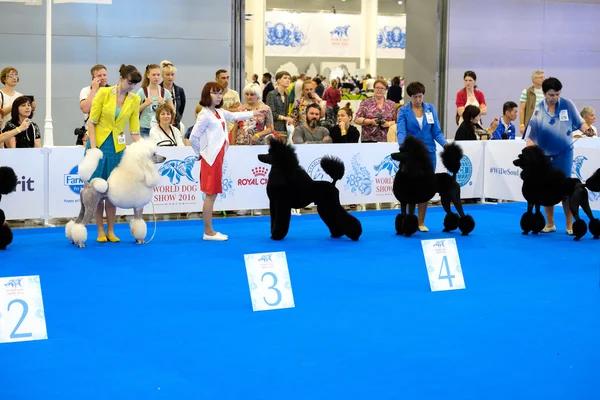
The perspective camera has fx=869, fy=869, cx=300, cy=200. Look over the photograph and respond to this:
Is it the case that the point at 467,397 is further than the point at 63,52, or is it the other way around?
the point at 63,52

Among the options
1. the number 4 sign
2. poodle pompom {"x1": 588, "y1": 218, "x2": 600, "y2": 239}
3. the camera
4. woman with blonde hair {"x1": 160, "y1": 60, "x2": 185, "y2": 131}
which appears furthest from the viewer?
woman with blonde hair {"x1": 160, "y1": 60, "x2": 185, "y2": 131}

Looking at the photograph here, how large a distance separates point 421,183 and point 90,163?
9.80 feet

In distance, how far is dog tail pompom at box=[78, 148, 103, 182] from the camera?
23.8 ft

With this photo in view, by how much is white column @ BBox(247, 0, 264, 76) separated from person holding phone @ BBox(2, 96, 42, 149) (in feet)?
55.3

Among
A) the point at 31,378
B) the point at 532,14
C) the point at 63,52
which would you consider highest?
the point at 532,14

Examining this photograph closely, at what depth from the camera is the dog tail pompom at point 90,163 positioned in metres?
7.25

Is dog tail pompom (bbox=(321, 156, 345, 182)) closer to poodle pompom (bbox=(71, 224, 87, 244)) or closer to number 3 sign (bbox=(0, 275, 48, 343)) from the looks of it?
poodle pompom (bbox=(71, 224, 87, 244))

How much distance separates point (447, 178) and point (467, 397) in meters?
4.94

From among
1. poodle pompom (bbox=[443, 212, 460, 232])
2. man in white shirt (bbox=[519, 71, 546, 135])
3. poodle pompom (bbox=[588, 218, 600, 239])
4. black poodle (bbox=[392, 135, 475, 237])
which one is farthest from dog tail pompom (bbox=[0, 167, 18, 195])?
man in white shirt (bbox=[519, 71, 546, 135])

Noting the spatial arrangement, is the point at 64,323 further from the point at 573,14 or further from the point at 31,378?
the point at 573,14

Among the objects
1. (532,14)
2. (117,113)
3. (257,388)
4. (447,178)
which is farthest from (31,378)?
(532,14)

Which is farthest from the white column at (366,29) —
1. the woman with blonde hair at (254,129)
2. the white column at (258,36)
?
the woman with blonde hair at (254,129)

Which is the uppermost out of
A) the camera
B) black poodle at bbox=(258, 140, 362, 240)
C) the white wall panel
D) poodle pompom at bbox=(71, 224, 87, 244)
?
the white wall panel

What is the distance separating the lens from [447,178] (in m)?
8.31
